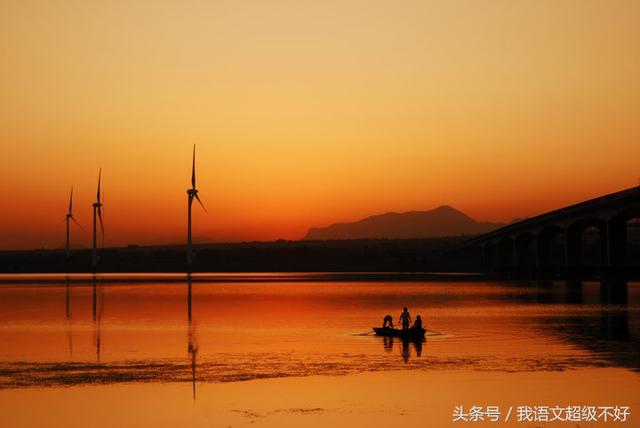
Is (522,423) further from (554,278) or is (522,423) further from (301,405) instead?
(554,278)

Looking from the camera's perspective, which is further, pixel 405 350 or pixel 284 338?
pixel 284 338

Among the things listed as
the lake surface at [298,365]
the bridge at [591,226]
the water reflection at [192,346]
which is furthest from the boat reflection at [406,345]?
the bridge at [591,226]

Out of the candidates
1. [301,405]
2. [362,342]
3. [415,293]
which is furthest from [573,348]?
[415,293]

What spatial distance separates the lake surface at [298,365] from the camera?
32.6m

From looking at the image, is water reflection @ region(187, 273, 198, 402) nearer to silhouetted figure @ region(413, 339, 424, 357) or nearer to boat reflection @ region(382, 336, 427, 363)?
boat reflection @ region(382, 336, 427, 363)

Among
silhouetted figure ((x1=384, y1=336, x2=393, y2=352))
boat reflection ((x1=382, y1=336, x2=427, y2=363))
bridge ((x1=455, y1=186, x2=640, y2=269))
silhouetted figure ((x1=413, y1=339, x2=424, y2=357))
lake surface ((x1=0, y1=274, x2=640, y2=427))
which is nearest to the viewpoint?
lake surface ((x1=0, y1=274, x2=640, y2=427))

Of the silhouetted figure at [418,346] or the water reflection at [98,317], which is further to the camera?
the water reflection at [98,317]

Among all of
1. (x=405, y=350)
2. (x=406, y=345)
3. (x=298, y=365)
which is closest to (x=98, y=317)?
(x=406, y=345)

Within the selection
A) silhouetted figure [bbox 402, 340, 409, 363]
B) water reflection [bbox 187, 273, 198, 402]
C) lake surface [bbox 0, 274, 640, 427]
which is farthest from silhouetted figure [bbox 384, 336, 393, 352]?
water reflection [bbox 187, 273, 198, 402]

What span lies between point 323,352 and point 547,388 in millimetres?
15917

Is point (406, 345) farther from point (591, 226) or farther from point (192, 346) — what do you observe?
point (591, 226)

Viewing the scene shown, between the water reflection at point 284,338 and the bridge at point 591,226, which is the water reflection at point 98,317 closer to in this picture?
the water reflection at point 284,338

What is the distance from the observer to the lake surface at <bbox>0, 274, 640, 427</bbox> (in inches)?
1282

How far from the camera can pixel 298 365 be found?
44188mm
